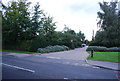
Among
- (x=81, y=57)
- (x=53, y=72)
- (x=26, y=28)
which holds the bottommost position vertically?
(x=81, y=57)

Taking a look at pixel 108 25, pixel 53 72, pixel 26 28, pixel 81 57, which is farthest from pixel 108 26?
pixel 53 72

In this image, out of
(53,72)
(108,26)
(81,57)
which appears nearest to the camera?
(53,72)

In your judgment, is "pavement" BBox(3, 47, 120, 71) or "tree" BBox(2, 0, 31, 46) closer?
"pavement" BBox(3, 47, 120, 71)

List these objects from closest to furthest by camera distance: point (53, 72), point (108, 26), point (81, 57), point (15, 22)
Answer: point (53, 72) < point (81, 57) < point (15, 22) < point (108, 26)

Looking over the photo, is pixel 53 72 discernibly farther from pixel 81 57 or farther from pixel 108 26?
pixel 108 26

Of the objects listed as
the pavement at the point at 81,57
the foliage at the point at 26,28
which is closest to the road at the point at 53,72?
the pavement at the point at 81,57

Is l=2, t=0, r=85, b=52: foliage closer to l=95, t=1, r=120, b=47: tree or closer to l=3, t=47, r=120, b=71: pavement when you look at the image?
l=3, t=47, r=120, b=71: pavement

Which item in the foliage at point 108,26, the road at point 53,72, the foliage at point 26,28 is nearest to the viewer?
the road at point 53,72

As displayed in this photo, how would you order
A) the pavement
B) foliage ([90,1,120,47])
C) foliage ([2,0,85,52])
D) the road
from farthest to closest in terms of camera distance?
foliage ([90,1,120,47])
foliage ([2,0,85,52])
the pavement
the road

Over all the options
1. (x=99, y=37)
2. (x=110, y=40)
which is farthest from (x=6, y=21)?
(x=110, y=40)

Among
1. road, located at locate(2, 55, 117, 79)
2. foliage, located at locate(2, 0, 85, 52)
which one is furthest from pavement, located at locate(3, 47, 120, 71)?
foliage, located at locate(2, 0, 85, 52)

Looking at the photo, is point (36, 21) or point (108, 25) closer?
point (36, 21)

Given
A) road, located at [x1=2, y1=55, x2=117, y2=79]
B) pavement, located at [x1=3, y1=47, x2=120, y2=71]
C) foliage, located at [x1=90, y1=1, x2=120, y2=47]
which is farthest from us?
foliage, located at [x1=90, y1=1, x2=120, y2=47]

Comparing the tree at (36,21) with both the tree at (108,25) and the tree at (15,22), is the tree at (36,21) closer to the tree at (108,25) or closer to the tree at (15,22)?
the tree at (15,22)
